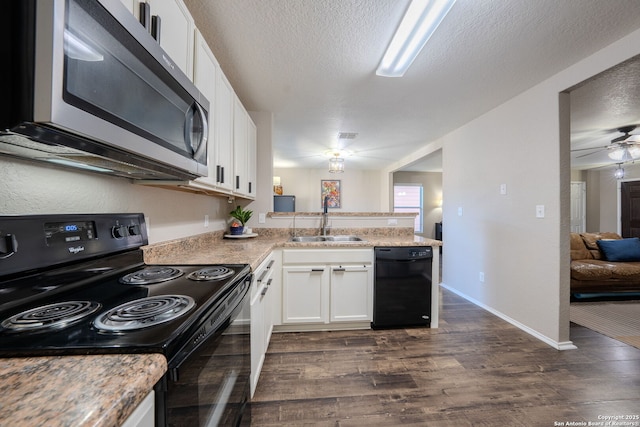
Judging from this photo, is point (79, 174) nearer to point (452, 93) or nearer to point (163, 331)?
point (163, 331)

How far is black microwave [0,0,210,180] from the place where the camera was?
1.57ft

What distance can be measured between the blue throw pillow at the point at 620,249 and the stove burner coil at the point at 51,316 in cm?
537

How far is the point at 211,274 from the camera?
43.3 inches

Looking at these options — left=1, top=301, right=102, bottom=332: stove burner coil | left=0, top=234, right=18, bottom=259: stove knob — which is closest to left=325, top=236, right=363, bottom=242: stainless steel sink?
left=1, top=301, right=102, bottom=332: stove burner coil

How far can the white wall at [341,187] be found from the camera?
21.8ft

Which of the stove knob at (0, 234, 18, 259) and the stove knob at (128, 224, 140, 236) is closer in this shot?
the stove knob at (0, 234, 18, 259)

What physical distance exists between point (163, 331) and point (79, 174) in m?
0.83

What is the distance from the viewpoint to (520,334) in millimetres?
2250

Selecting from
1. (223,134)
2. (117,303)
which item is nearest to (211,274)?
(117,303)

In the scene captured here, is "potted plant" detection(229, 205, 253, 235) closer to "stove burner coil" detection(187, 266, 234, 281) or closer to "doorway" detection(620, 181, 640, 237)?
"stove burner coil" detection(187, 266, 234, 281)

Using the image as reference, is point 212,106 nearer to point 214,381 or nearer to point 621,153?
point 214,381

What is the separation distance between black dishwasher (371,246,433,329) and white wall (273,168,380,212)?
4.34 meters

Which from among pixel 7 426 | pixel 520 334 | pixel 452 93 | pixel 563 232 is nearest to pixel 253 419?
pixel 7 426

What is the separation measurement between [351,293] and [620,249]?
4.03m
